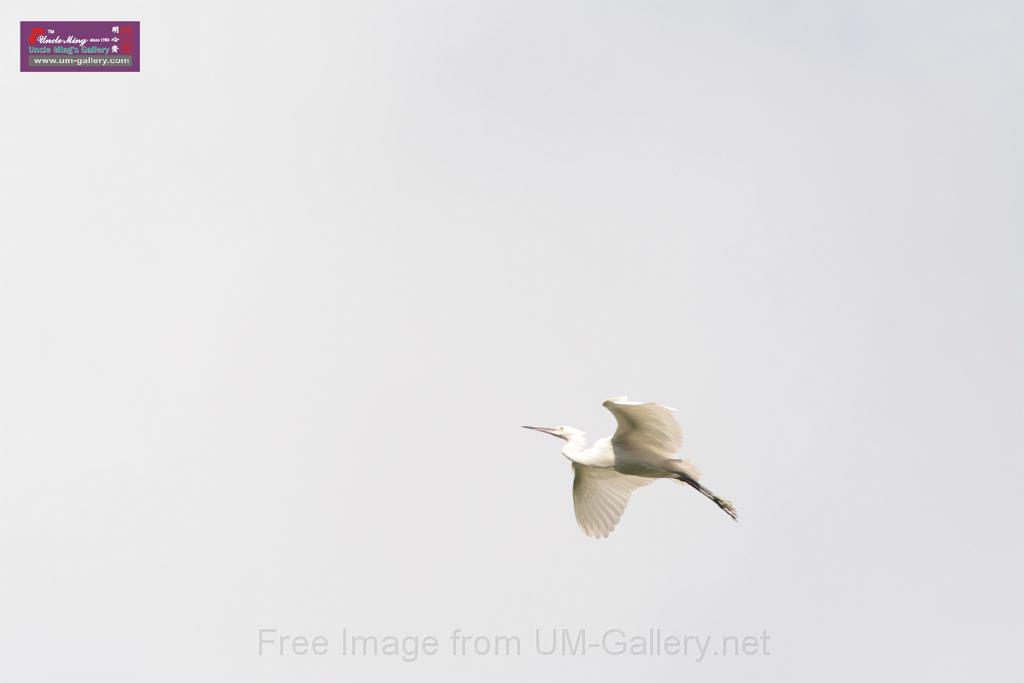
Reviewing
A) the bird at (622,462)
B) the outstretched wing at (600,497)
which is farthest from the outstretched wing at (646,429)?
the outstretched wing at (600,497)

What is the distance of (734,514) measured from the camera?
3178 cm

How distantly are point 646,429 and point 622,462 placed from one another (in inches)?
55.1

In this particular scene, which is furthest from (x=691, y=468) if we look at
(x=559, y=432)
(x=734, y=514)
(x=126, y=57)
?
(x=126, y=57)

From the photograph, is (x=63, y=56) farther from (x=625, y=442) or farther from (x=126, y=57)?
(x=625, y=442)

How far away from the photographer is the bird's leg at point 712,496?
31844 millimetres

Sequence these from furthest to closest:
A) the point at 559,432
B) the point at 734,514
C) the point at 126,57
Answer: the point at 126,57 → the point at 559,432 → the point at 734,514

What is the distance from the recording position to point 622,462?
3269 centimetres

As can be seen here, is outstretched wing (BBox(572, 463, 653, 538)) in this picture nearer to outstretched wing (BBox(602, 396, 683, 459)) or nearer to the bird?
the bird

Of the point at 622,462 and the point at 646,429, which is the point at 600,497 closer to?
the point at 622,462

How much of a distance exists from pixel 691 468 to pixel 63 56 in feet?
107

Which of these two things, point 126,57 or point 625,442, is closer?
point 625,442

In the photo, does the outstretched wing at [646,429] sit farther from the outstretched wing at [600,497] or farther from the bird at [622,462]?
the outstretched wing at [600,497]

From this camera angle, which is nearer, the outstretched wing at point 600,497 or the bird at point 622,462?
the bird at point 622,462

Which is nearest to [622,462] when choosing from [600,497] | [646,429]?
[646,429]
